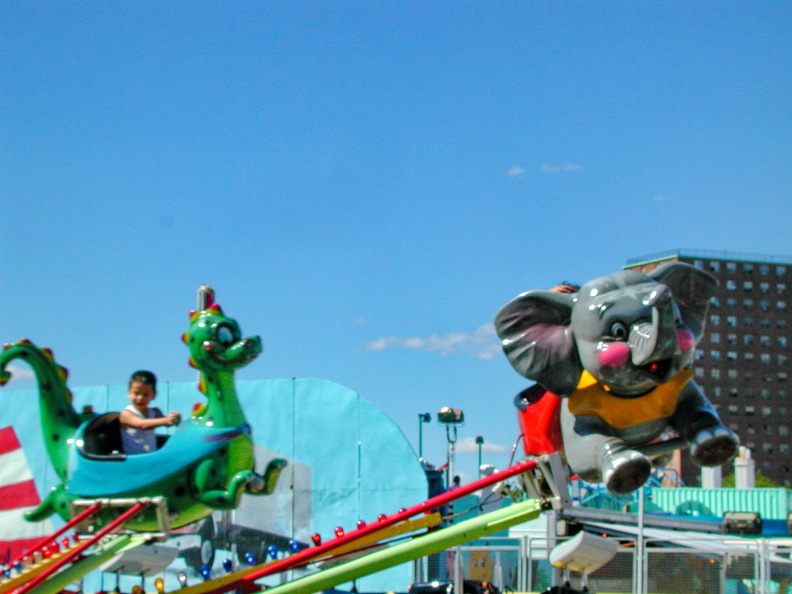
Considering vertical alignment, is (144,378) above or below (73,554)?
above

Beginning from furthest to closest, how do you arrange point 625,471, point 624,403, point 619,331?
point 624,403, point 619,331, point 625,471

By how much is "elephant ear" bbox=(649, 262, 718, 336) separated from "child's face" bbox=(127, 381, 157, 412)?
166 inches

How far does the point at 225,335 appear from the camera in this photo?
822 centimetres

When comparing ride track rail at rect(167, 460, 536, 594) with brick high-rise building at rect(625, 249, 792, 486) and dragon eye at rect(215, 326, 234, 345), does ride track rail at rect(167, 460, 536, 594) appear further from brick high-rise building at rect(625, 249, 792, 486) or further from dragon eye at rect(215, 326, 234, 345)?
brick high-rise building at rect(625, 249, 792, 486)

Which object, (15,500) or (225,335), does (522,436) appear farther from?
(15,500)

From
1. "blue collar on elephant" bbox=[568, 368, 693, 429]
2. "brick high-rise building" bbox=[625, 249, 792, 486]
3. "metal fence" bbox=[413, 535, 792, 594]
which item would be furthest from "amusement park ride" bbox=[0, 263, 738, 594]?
"brick high-rise building" bbox=[625, 249, 792, 486]

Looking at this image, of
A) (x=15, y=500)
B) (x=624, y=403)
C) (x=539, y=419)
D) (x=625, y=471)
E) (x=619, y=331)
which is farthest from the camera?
(x=15, y=500)

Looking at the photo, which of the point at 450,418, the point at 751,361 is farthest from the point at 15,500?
the point at 751,361

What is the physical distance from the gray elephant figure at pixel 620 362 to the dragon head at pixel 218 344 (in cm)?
252

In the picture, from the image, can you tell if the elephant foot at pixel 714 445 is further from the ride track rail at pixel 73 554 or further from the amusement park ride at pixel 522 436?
the ride track rail at pixel 73 554

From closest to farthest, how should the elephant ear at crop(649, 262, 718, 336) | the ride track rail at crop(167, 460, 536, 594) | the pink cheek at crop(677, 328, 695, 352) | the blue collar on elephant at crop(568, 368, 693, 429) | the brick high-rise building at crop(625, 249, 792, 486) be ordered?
1. the pink cheek at crop(677, 328, 695, 352)
2. the blue collar on elephant at crop(568, 368, 693, 429)
3. the elephant ear at crop(649, 262, 718, 336)
4. the ride track rail at crop(167, 460, 536, 594)
5. the brick high-rise building at crop(625, 249, 792, 486)

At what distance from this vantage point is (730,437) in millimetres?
5996

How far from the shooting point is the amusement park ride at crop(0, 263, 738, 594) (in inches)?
233

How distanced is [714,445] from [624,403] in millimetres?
557
